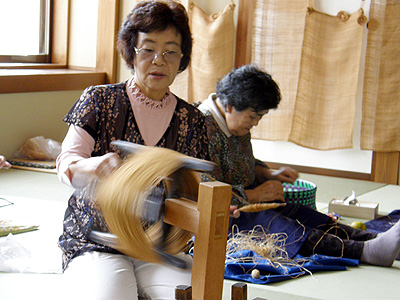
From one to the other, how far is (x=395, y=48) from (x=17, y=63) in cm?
331

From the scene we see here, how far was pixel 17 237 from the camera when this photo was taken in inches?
108

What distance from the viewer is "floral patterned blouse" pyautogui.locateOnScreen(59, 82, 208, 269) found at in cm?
177

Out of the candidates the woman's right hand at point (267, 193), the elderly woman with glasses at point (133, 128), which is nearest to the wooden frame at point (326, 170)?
the woman's right hand at point (267, 193)

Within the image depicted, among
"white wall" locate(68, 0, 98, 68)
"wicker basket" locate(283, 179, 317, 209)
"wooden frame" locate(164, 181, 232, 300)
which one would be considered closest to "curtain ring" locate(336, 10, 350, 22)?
"wicker basket" locate(283, 179, 317, 209)

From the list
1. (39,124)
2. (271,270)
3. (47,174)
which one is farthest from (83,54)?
(271,270)

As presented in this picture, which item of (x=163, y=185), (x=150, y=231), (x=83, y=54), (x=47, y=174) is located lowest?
(x=47, y=174)

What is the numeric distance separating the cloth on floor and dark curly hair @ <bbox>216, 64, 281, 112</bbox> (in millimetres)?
1076

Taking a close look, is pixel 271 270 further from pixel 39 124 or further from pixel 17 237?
pixel 39 124

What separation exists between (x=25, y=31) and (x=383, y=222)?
3.71 m

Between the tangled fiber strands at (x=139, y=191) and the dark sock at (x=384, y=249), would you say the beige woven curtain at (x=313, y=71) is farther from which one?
the tangled fiber strands at (x=139, y=191)

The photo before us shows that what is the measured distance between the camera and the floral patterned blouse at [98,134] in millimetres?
1766

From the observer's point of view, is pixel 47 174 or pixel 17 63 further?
pixel 17 63

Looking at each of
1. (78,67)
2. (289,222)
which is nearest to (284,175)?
(289,222)

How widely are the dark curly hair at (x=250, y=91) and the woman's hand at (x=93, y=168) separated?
4.17 feet
